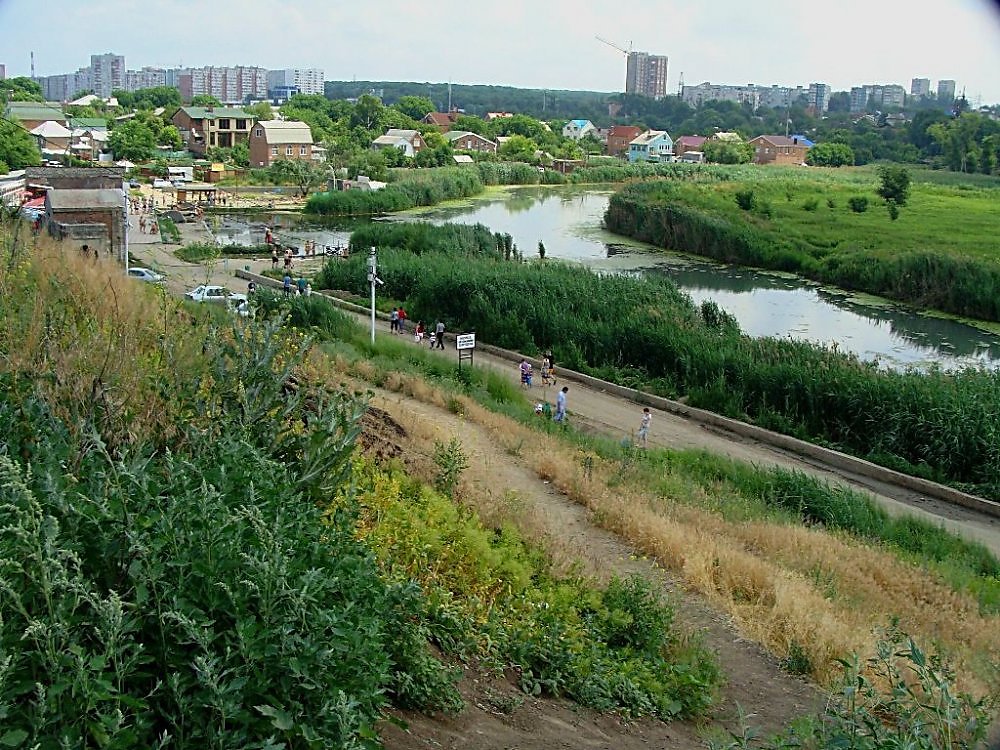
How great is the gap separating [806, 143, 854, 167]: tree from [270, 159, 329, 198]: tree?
5741 cm

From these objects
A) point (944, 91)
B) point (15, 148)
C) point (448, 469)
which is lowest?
point (448, 469)

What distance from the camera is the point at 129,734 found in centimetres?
314

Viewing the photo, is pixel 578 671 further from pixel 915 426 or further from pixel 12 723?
pixel 915 426

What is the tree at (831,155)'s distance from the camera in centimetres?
10462

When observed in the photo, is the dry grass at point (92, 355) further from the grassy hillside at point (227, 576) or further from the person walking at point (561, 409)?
the person walking at point (561, 409)

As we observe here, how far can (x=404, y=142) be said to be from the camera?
8375cm

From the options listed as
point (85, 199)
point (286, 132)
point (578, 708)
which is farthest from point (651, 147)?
point (578, 708)

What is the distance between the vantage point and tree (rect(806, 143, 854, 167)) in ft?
343

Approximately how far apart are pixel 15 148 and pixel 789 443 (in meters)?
42.1

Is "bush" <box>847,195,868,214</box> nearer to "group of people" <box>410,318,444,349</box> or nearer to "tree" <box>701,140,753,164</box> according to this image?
"group of people" <box>410,318,444,349</box>

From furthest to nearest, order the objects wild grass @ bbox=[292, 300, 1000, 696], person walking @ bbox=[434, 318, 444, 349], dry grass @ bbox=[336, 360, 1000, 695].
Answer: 1. person walking @ bbox=[434, 318, 444, 349]
2. wild grass @ bbox=[292, 300, 1000, 696]
3. dry grass @ bbox=[336, 360, 1000, 695]

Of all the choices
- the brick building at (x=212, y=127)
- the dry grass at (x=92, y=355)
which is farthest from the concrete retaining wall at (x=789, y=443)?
the brick building at (x=212, y=127)

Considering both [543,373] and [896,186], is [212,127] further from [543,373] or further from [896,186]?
[543,373]

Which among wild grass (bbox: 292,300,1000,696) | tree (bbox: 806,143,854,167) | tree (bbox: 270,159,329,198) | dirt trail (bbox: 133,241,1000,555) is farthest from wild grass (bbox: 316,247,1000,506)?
tree (bbox: 806,143,854,167)
